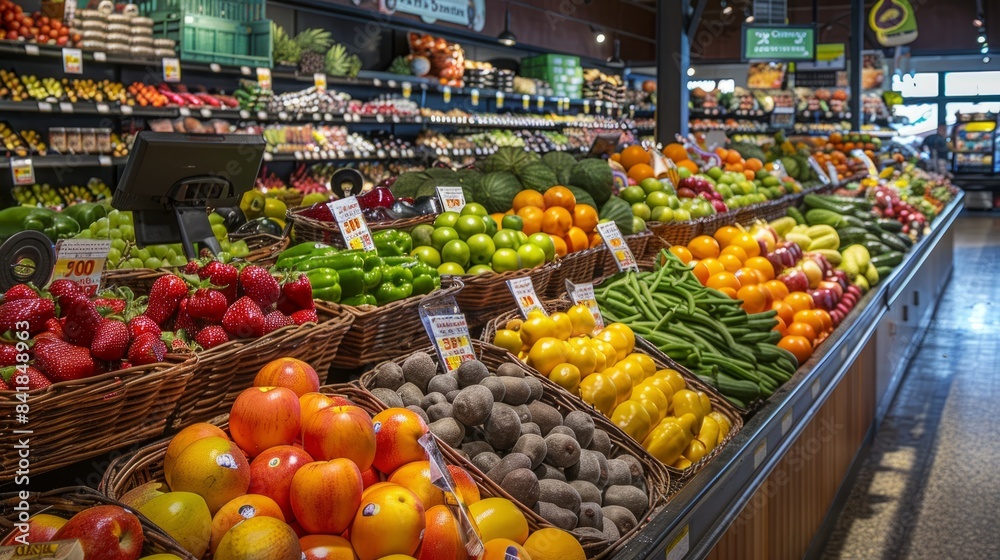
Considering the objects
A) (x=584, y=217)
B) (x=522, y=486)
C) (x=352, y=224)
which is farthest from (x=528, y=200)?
(x=522, y=486)

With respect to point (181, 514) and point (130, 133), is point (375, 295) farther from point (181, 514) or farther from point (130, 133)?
point (130, 133)

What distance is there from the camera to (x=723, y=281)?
3666 millimetres

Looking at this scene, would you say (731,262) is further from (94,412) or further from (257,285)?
(94,412)

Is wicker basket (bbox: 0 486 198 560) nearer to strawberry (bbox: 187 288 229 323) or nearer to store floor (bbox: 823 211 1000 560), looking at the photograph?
strawberry (bbox: 187 288 229 323)

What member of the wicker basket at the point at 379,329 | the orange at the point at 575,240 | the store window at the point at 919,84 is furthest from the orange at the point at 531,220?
the store window at the point at 919,84

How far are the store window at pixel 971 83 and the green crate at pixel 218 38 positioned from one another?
17124 millimetres

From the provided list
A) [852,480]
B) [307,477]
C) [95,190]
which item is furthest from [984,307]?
[307,477]

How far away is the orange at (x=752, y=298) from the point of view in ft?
11.9

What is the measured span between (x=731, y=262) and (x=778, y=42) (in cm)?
742

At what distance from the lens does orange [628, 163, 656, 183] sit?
177 inches

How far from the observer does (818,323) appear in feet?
12.3

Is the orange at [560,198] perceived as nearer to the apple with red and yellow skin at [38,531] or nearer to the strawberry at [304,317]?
the strawberry at [304,317]

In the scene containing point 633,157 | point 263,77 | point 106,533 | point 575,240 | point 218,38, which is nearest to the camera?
point 106,533

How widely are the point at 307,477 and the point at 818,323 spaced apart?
9.45 feet
